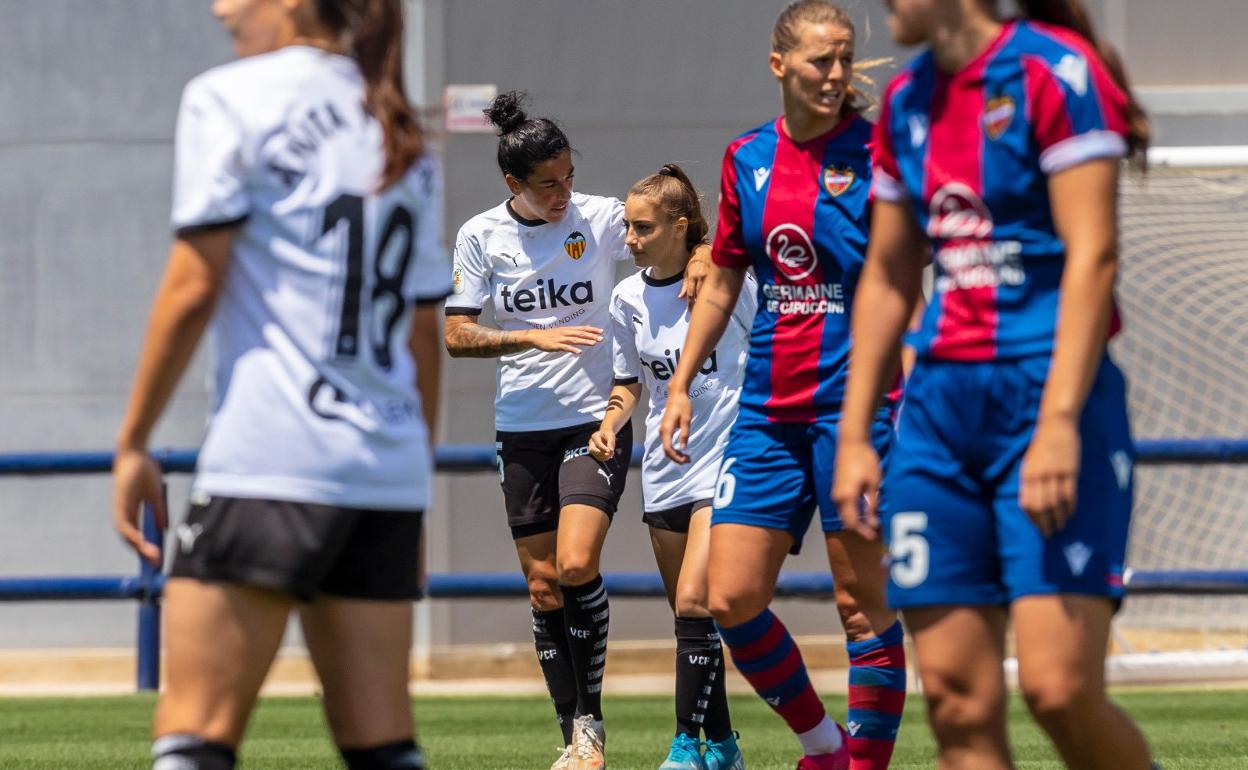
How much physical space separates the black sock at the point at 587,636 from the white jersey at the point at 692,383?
0.40 meters

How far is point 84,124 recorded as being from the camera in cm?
1139

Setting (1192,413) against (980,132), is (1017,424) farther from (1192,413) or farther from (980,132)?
(1192,413)

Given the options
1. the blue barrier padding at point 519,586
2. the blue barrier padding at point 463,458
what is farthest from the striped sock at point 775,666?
the blue barrier padding at point 519,586

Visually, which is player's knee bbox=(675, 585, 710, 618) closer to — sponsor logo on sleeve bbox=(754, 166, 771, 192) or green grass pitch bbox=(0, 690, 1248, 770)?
green grass pitch bbox=(0, 690, 1248, 770)

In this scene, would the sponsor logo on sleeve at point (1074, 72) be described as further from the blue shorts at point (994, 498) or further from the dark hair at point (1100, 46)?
the blue shorts at point (994, 498)

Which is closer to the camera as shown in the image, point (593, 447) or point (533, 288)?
point (593, 447)

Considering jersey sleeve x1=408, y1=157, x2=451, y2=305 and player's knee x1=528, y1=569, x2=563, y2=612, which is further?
player's knee x1=528, y1=569, x2=563, y2=612

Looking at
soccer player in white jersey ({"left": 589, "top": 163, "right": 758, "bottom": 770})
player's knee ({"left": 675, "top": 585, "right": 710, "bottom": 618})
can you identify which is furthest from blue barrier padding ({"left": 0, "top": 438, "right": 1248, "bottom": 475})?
player's knee ({"left": 675, "top": 585, "right": 710, "bottom": 618})

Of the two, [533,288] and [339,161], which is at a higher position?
[339,161]

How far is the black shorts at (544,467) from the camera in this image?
6.11m

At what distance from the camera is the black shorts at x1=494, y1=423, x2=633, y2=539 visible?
6.11 metres

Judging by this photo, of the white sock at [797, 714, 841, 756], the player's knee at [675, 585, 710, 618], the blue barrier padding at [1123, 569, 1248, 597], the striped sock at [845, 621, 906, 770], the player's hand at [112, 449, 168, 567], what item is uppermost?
the player's hand at [112, 449, 168, 567]

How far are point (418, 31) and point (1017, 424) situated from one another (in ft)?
29.1

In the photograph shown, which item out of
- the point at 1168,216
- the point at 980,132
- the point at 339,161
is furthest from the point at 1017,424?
the point at 1168,216
